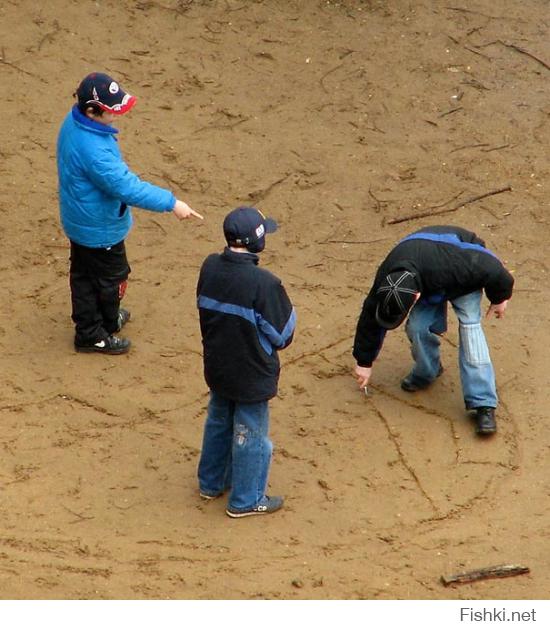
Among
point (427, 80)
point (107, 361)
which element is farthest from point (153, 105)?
point (107, 361)

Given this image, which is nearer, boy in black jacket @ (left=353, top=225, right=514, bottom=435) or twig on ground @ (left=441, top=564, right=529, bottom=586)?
twig on ground @ (left=441, top=564, right=529, bottom=586)

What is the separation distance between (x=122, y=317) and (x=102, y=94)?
176cm

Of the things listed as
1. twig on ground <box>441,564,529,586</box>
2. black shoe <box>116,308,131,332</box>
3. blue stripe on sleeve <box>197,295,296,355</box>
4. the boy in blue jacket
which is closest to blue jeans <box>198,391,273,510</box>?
blue stripe on sleeve <box>197,295,296,355</box>

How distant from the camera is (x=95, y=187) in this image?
23.8ft

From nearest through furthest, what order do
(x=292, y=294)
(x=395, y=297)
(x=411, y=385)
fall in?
1. (x=395, y=297)
2. (x=411, y=385)
3. (x=292, y=294)

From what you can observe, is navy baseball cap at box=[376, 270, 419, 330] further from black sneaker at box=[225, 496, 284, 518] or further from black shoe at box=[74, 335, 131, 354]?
black shoe at box=[74, 335, 131, 354]

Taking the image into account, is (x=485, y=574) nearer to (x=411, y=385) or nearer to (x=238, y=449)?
(x=238, y=449)

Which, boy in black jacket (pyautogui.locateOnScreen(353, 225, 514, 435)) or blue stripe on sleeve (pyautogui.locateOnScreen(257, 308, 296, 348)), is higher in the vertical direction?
blue stripe on sleeve (pyautogui.locateOnScreen(257, 308, 296, 348))

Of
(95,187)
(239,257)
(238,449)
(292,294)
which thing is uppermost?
(239,257)

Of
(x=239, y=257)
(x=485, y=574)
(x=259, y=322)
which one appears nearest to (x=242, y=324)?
(x=259, y=322)

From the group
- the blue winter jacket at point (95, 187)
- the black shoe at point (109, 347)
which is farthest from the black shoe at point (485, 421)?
the black shoe at point (109, 347)

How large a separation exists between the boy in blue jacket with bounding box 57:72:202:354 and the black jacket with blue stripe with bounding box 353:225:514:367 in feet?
4.07

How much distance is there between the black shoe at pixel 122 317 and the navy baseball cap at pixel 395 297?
6.51 feet

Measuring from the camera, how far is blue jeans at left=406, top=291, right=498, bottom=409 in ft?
23.6
